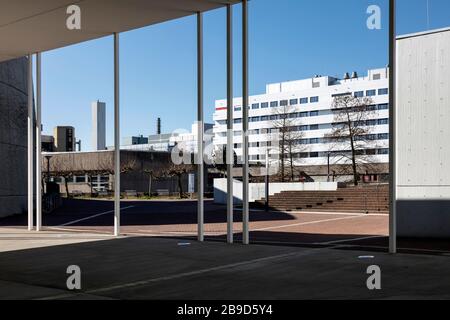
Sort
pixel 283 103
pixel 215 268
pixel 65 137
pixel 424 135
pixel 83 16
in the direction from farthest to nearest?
pixel 283 103 < pixel 65 137 < pixel 424 135 < pixel 83 16 < pixel 215 268

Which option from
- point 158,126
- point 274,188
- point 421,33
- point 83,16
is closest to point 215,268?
point 83,16

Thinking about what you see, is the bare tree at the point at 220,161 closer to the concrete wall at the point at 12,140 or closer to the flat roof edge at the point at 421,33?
the concrete wall at the point at 12,140

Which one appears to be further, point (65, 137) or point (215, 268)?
point (65, 137)

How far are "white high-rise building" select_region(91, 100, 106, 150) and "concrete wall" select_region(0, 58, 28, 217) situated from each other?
58581mm

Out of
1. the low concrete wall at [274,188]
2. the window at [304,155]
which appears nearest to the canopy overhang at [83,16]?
the low concrete wall at [274,188]

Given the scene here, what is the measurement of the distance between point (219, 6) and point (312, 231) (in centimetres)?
909

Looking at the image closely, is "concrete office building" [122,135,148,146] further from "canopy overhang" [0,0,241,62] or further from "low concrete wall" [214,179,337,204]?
"canopy overhang" [0,0,241,62]

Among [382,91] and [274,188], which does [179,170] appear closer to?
[274,188]

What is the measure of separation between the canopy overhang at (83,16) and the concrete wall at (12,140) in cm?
1090

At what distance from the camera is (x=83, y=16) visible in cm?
1405

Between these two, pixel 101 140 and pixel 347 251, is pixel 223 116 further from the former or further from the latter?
pixel 347 251

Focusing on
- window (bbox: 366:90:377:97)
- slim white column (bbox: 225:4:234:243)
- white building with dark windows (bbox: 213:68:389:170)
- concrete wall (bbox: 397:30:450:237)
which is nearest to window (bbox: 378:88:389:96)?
white building with dark windows (bbox: 213:68:389:170)

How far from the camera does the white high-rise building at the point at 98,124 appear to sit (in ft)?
289

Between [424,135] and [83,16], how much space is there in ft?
30.2
